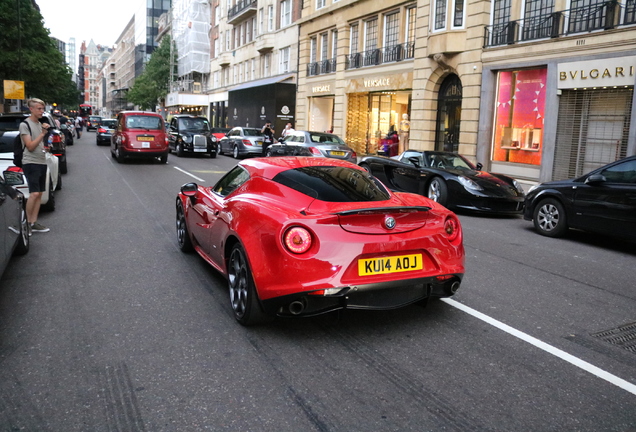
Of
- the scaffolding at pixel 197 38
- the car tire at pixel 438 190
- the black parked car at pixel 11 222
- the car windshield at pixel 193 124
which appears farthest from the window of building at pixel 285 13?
the black parked car at pixel 11 222

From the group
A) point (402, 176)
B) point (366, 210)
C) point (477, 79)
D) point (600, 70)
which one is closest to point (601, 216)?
point (402, 176)

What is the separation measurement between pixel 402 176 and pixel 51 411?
419 inches

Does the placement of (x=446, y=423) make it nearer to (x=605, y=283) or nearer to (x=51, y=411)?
(x=51, y=411)

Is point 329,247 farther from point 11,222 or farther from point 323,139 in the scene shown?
point 323,139

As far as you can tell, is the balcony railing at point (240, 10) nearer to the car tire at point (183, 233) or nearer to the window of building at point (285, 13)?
the window of building at point (285, 13)

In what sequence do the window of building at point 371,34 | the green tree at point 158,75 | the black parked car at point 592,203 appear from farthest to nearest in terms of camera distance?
1. the green tree at point 158,75
2. the window of building at point 371,34
3. the black parked car at point 592,203


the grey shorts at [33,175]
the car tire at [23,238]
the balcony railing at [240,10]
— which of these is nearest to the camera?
the car tire at [23,238]

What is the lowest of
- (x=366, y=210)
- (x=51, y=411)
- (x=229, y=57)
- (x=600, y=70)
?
(x=51, y=411)

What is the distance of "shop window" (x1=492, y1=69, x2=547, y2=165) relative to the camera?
19203 mm

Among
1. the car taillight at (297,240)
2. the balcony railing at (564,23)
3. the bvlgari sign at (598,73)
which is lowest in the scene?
the car taillight at (297,240)

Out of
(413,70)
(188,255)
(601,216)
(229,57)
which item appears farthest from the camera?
(229,57)

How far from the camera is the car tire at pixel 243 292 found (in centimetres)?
427

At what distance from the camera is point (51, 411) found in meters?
3.10

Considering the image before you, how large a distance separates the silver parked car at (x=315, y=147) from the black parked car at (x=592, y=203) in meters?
10.3
